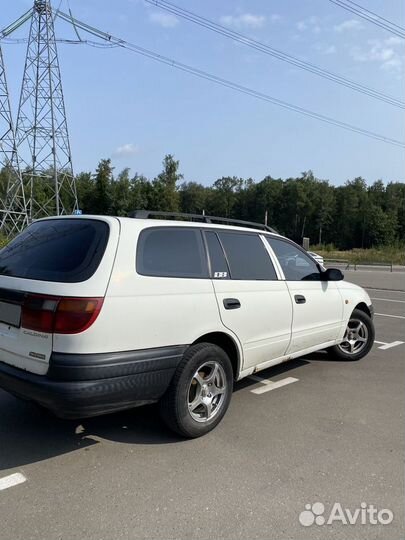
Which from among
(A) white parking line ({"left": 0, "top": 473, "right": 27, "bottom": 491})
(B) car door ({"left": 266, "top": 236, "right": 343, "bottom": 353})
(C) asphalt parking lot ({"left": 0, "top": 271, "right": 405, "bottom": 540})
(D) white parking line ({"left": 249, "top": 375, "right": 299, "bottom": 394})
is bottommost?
(A) white parking line ({"left": 0, "top": 473, "right": 27, "bottom": 491})

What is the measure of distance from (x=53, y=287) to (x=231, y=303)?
1514 mm

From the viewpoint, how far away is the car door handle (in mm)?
3803

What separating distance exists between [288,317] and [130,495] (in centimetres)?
237

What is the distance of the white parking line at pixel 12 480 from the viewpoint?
9.46 ft

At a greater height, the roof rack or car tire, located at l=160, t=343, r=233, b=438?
the roof rack

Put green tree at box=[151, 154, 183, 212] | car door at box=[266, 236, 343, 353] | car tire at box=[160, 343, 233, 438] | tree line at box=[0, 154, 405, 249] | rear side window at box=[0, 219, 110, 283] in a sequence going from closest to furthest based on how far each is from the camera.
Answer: rear side window at box=[0, 219, 110, 283] < car tire at box=[160, 343, 233, 438] < car door at box=[266, 236, 343, 353] < green tree at box=[151, 154, 183, 212] < tree line at box=[0, 154, 405, 249]

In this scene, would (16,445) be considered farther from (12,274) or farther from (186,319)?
(186,319)

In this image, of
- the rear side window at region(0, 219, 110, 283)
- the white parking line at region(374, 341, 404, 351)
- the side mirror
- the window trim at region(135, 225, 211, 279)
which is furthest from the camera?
the white parking line at region(374, 341, 404, 351)

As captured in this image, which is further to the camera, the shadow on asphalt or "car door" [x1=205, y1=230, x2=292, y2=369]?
"car door" [x1=205, y1=230, x2=292, y2=369]

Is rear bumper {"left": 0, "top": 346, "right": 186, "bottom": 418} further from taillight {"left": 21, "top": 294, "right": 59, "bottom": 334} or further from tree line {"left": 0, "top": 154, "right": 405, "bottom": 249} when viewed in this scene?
tree line {"left": 0, "top": 154, "right": 405, "bottom": 249}

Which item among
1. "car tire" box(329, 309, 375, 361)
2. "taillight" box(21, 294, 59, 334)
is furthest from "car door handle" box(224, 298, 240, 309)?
"car tire" box(329, 309, 375, 361)

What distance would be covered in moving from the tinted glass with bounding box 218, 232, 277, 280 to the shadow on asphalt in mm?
1441

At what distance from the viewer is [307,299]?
191 inches

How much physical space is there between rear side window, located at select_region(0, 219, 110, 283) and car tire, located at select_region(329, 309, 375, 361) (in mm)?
3910
